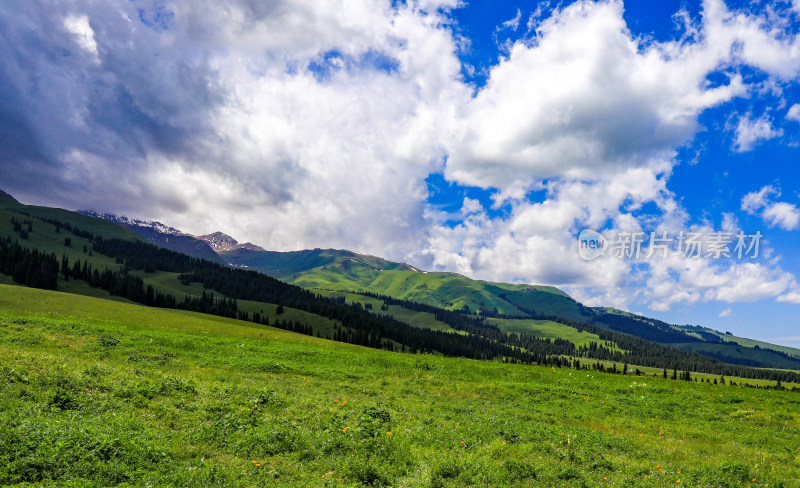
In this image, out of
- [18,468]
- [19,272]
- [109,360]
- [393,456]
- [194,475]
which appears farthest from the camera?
[19,272]

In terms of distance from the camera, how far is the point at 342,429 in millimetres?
16297

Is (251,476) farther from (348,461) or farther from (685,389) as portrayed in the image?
(685,389)

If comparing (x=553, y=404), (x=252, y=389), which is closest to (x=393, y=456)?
(x=252, y=389)

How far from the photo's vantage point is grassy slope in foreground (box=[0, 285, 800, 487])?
12.0 metres

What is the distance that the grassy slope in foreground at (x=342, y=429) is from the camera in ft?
39.5

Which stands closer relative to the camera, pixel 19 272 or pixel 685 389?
pixel 685 389

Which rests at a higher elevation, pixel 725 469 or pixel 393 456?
pixel 725 469

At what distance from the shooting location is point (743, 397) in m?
32.9

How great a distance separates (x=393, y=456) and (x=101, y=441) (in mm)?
10150

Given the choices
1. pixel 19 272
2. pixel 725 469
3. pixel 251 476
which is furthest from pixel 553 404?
pixel 19 272

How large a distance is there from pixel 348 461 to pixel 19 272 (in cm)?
22276

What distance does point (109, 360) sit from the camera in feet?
92.9

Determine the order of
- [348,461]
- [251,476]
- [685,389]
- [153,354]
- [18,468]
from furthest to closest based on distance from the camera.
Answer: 1. [685,389]
2. [153,354]
3. [348,461]
4. [251,476]
5. [18,468]

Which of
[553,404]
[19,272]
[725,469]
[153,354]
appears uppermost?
[725,469]
